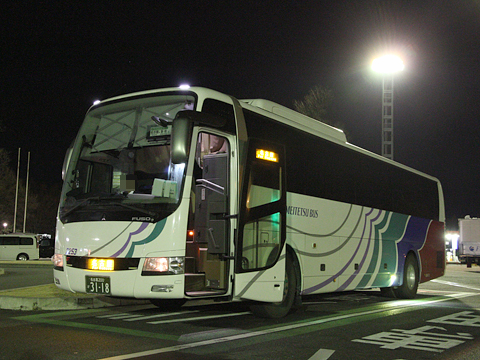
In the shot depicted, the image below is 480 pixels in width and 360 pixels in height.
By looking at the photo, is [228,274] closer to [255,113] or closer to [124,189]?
[124,189]

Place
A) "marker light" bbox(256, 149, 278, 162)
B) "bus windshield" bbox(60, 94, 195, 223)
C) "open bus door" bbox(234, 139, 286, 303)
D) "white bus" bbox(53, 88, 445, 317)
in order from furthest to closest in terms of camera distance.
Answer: "marker light" bbox(256, 149, 278, 162)
"open bus door" bbox(234, 139, 286, 303)
"bus windshield" bbox(60, 94, 195, 223)
"white bus" bbox(53, 88, 445, 317)

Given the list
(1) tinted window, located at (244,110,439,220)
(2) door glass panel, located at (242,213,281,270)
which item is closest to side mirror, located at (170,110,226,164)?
(1) tinted window, located at (244,110,439,220)

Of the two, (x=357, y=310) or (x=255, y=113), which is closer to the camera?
(x=255, y=113)

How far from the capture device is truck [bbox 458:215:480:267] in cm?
4122

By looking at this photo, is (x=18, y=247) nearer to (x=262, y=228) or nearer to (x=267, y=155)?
(x=267, y=155)

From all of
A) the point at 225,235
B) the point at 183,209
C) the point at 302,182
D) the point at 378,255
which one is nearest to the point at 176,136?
the point at 183,209

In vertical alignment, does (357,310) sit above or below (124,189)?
below

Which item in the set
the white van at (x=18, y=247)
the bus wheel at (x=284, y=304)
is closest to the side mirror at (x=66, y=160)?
the bus wheel at (x=284, y=304)

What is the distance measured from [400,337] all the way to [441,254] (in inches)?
445

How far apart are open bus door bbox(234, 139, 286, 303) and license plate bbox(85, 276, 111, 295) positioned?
79.2 inches

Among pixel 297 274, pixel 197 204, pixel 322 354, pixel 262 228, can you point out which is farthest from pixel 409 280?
pixel 322 354

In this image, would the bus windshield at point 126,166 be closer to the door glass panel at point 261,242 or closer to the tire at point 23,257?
the door glass panel at point 261,242

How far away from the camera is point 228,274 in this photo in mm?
9227

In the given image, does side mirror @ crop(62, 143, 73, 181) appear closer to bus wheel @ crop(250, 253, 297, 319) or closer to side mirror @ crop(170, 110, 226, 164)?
side mirror @ crop(170, 110, 226, 164)
